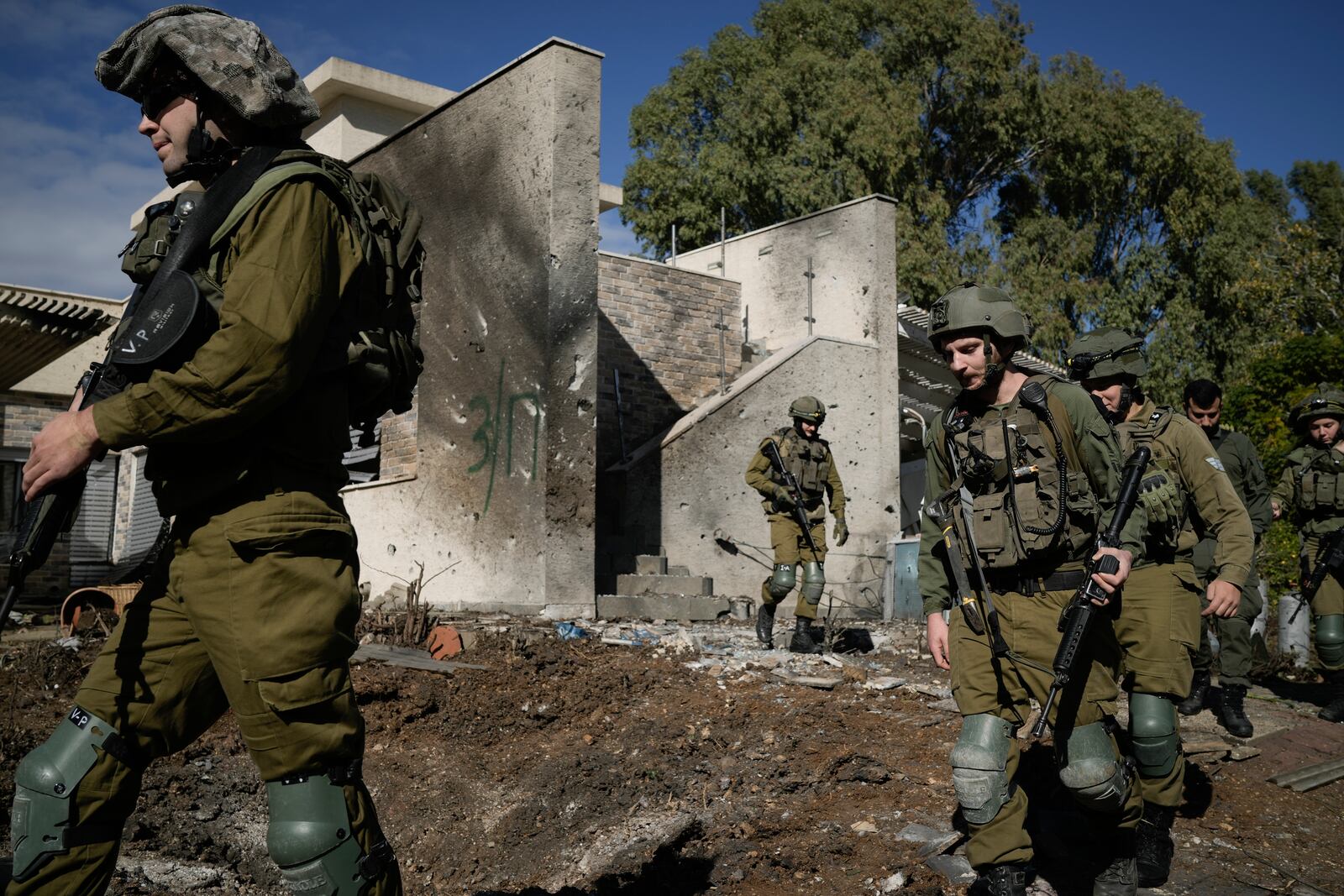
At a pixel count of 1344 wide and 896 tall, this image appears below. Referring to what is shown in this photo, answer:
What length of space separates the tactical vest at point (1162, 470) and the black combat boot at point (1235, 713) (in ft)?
6.42

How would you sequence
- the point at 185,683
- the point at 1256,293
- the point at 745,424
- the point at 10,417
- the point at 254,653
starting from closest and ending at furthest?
the point at 254,653, the point at 185,683, the point at 745,424, the point at 10,417, the point at 1256,293

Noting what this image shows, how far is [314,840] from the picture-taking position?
1970 mm

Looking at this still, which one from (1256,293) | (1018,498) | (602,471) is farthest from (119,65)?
(1256,293)

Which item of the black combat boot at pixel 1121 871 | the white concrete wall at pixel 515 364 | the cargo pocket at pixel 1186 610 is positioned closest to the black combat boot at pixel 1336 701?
the cargo pocket at pixel 1186 610

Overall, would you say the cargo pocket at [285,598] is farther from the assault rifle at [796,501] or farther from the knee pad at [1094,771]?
the assault rifle at [796,501]

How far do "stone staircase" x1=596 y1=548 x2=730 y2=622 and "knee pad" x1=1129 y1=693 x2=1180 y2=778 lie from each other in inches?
228

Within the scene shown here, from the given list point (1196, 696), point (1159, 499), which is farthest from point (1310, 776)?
point (1159, 499)

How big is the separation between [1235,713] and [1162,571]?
8.26 feet

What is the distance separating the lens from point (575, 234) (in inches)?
356

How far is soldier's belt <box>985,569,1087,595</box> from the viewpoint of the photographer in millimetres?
3332

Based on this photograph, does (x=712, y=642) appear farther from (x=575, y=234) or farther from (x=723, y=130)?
(x=723, y=130)

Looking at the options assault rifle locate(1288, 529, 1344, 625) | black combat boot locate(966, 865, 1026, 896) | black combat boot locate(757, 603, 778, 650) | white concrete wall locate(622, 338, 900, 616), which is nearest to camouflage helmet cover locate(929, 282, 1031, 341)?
black combat boot locate(966, 865, 1026, 896)

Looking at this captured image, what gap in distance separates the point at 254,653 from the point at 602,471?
32.4 feet

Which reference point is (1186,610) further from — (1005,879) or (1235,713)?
(1235,713)
